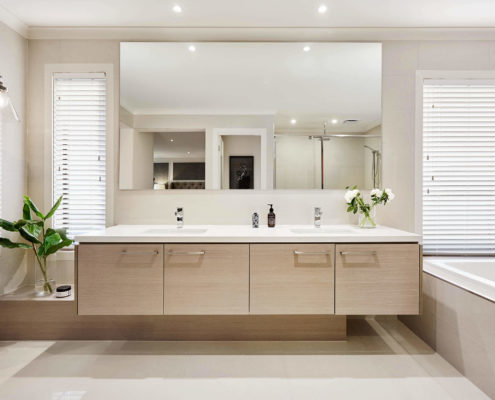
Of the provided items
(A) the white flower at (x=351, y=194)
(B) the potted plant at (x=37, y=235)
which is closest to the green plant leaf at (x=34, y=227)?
(B) the potted plant at (x=37, y=235)

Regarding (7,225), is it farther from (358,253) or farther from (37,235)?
(358,253)

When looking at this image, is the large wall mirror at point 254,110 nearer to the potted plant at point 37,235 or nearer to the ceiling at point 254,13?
the ceiling at point 254,13

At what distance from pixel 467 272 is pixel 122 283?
2.24 meters

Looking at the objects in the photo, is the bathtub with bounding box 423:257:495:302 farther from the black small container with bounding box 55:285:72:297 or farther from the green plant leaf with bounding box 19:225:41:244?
the green plant leaf with bounding box 19:225:41:244

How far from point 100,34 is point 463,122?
2.96m

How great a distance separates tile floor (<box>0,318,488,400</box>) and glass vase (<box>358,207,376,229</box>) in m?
0.81

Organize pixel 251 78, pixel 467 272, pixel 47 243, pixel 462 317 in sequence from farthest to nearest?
pixel 251 78
pixel 47 243
pixel 467 272
pixel 462 317

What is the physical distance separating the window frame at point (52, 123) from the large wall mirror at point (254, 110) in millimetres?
116

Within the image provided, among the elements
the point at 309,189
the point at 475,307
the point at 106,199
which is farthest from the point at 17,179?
the point at 475,307

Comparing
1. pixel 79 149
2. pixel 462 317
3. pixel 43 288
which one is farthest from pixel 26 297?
pixel 462 317

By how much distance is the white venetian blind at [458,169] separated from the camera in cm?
262

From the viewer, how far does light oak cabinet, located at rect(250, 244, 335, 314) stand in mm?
1954

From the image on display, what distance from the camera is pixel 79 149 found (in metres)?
2.64

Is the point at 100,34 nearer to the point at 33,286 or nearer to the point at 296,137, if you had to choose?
the point at 296,137
